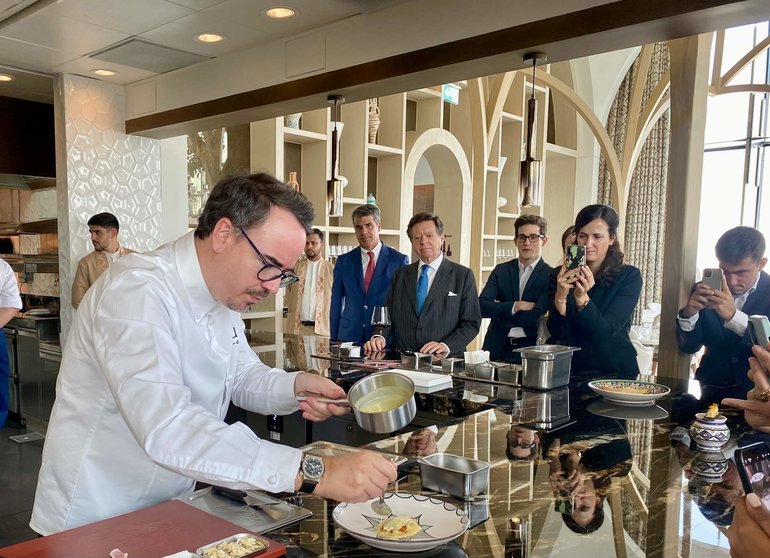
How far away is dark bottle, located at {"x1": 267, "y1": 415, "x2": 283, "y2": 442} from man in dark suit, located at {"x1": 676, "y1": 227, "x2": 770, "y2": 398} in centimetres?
215

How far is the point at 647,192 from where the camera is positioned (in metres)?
10.5

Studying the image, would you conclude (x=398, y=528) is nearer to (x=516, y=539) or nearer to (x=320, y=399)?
(x=516, y=539)

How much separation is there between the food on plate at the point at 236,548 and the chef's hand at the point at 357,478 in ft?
0.49

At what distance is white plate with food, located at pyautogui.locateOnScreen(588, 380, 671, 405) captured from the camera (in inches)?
96.8

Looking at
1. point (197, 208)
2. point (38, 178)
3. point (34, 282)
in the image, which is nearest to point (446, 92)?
point (197, 208)

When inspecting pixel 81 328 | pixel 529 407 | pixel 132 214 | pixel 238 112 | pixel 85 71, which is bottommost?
pixel 529 407

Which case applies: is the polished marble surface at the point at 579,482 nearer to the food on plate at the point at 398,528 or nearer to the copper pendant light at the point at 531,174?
the food on plate at the point at 398,528

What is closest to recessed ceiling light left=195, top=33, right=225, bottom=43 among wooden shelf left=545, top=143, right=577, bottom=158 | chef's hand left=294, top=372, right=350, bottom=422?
chef's hand left=294, top=372, right=350, bottom=422

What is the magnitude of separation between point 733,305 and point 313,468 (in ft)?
8.07

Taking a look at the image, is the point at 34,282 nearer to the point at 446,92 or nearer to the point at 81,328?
the point at 446,92

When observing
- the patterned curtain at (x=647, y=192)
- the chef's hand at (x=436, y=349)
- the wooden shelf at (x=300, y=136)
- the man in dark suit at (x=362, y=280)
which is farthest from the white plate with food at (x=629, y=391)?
the patterned curtain at (x=647, y=192)

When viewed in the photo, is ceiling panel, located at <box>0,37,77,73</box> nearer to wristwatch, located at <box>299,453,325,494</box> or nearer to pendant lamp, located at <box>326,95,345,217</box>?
pendant lamp, located at <box>326,95,345,217</box>

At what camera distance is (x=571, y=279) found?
300 cm

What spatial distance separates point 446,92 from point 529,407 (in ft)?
19.0
